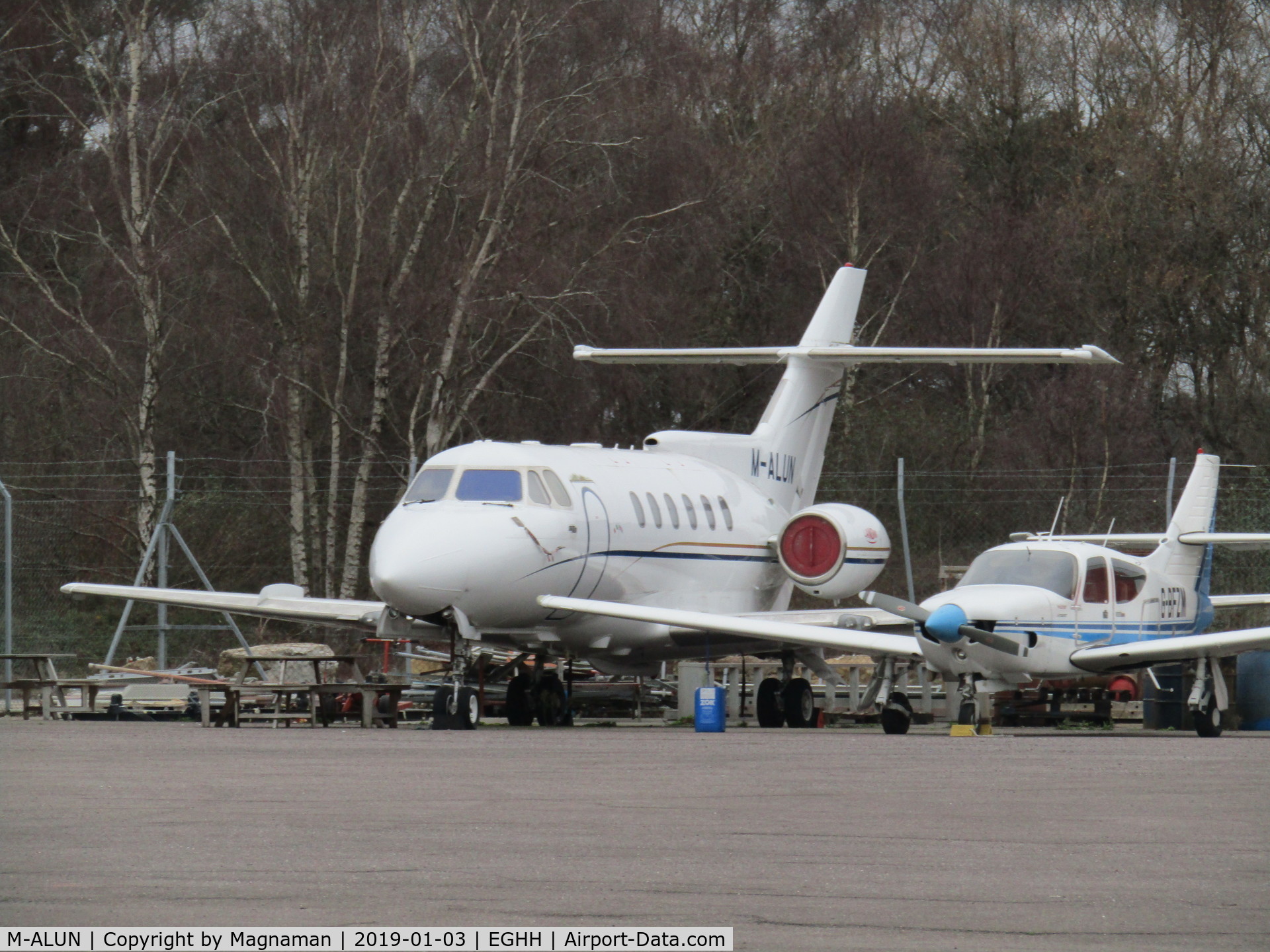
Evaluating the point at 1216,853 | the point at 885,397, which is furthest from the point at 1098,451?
the point at 1216,853

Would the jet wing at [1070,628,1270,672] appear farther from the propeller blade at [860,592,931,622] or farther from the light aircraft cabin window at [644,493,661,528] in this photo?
the light aircraft cabin window at [644,493,661,528]

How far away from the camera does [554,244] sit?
32.5 m

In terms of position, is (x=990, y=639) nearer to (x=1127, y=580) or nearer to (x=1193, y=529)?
(x=1127, y=580)

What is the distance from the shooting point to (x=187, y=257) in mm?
31625

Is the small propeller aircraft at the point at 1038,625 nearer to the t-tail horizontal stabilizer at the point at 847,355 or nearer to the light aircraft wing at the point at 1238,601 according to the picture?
the light aircraft wing at the point at 1238,601

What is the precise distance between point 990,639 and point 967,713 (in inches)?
30.9

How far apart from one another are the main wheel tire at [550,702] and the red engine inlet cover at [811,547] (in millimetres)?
2988

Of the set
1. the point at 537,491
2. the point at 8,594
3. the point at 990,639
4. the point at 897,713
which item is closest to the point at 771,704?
the point at 897,713

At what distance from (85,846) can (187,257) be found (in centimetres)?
2549

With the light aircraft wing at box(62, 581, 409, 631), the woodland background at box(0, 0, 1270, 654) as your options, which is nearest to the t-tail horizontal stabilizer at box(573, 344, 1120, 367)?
the woodland background at box(0, 0, 1270, 654)

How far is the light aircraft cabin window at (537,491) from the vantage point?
61.9 ft

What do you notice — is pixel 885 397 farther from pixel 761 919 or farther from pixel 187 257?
pixel 761 919

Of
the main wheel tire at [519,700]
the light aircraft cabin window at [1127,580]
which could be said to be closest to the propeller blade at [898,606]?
the light aircraft cabin window at [1127,580]

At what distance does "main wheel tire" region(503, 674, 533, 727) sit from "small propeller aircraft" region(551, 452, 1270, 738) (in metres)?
2.12
